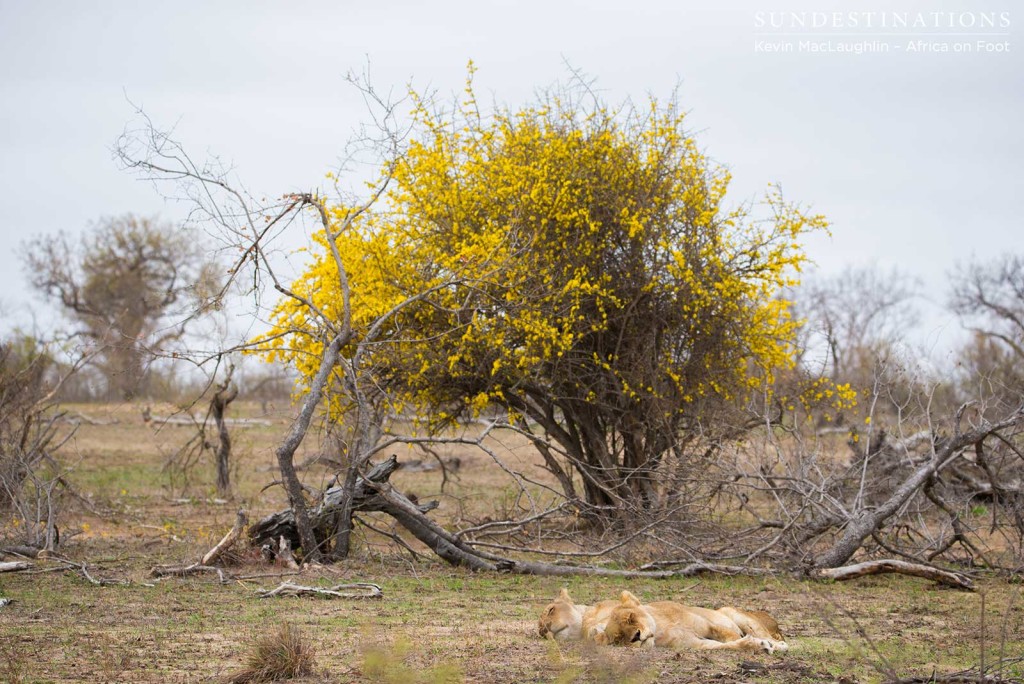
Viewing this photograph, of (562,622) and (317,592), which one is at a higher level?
(562,622)

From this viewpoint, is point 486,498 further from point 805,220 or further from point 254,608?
point 254,608

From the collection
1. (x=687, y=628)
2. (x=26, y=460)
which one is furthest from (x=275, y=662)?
(x=26, y=460)

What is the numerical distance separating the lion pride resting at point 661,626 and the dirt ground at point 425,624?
0.49 ft

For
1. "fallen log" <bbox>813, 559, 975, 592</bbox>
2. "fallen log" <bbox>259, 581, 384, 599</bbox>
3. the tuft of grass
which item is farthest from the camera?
"fallen log" <bbox>813, 559, 975, 592</bbox>

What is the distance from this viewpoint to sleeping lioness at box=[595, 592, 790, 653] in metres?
6.60

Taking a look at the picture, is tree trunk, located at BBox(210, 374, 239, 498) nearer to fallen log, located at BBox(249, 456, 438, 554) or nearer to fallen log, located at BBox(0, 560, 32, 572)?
fallen log, located at BBox(249, 456, 438, 554)

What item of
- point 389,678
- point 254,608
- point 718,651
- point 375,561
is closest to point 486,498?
point 375,561

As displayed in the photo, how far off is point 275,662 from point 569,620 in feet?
6.63

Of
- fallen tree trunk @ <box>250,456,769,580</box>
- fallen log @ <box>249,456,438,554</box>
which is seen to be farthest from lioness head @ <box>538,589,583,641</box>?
fallen log @ <box>249,456,438,554</box>

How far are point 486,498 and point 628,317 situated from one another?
5.47 meters

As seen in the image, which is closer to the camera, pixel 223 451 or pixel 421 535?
pixel 421 535

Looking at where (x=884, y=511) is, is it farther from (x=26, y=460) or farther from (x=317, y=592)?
(x=26, y=460)

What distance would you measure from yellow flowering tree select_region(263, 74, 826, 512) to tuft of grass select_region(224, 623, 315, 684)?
7116mm

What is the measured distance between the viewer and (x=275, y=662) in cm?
579
